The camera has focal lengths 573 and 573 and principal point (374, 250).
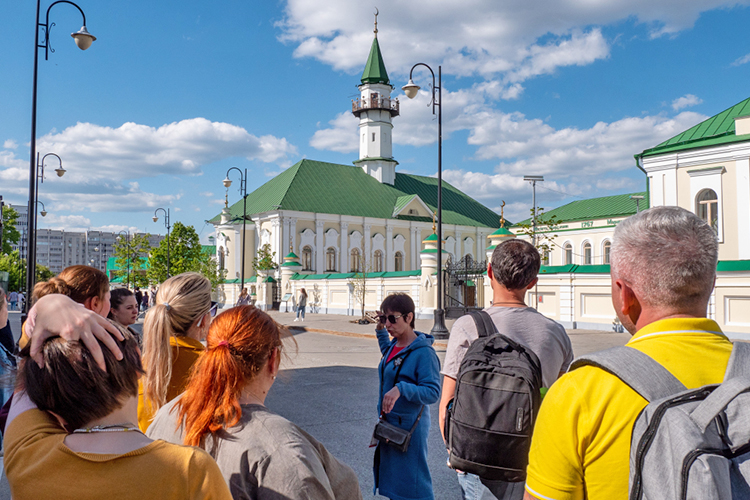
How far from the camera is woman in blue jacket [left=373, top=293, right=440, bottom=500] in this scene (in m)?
3.39

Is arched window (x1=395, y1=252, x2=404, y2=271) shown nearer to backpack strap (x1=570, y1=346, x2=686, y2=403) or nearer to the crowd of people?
the crowd of people

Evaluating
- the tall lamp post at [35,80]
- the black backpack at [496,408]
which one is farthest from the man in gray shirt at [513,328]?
the tall lamp post at [35,80]

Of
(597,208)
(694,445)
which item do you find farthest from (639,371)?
(597,208)

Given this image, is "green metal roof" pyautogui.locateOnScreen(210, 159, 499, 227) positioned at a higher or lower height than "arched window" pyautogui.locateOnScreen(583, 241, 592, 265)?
higher

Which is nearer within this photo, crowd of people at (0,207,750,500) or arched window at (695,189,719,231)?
crowd of people at (0,207,750,500)

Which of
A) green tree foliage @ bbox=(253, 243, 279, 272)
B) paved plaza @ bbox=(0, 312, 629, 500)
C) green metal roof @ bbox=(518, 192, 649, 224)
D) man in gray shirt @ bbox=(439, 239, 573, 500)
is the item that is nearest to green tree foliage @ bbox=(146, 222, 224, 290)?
green tree foliage @ bbox=(253, 243, 279, 272)

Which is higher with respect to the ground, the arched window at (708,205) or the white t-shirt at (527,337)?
the arched window at (708,205)

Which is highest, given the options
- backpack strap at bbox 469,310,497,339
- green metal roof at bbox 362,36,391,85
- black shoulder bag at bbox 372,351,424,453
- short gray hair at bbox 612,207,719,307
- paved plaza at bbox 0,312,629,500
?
green metal roof at bbox 362,36,391,85

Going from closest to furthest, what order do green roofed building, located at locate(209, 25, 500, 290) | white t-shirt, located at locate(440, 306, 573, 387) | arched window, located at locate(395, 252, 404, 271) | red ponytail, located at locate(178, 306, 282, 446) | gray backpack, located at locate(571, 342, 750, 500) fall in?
gray backpack, located at locate(571, 342, 750, 500)
red ponytail, located at locate(178, 306, 282, 446)
white t-shirt, located at locate(440, 306, 573, 387)
green roofed building, located at locate(209, 25, 500, 290)
arched window, located at locate(395, 252, 404, 271)

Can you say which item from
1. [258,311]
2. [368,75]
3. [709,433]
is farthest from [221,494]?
[368,75]

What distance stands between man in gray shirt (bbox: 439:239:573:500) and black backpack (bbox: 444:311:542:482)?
24 centimetres

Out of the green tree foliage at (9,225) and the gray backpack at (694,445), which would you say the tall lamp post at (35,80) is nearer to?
the gray backpack at (694,445)

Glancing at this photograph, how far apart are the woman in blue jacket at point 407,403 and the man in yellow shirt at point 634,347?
1885 millimetres

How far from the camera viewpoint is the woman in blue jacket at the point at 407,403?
11.1 ft
